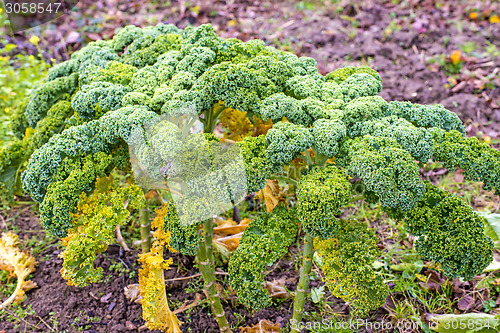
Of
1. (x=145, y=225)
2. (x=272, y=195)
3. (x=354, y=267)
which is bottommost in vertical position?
(x=145, y=225)

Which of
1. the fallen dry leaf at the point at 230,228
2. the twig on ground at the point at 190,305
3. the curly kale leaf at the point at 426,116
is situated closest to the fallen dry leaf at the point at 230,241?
the fallen dry leaf at the point at 230,228

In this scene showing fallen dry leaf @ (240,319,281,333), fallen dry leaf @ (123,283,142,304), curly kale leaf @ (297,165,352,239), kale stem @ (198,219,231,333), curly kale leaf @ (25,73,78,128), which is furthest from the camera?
fallen dry leaf @ (123,283,142,304)

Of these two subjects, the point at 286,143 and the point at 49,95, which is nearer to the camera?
the point at 286,143

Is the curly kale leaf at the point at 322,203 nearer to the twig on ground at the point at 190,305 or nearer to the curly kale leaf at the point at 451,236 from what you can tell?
the curly kale leaf at the point at 451,236

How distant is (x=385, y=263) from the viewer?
3201mm

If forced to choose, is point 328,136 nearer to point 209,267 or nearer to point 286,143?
point 286,143

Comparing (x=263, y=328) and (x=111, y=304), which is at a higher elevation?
(x=263, y=328)

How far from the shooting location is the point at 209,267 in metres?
2.44

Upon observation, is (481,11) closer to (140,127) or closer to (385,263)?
(385,263)

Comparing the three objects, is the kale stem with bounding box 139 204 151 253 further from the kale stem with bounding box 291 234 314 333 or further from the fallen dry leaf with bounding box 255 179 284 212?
the kale stem with bounding box 291 234 314 333

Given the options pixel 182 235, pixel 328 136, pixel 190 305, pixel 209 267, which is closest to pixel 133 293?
pixel 190 305

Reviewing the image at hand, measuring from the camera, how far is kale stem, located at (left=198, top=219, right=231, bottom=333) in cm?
236

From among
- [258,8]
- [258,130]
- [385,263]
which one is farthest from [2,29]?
[385,263]

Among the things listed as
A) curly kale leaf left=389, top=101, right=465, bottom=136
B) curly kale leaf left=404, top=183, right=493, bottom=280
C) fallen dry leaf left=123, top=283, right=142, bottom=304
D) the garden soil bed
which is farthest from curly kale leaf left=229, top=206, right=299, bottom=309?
fallen dry leaf left=123, top=283, right=142, bottom=304
